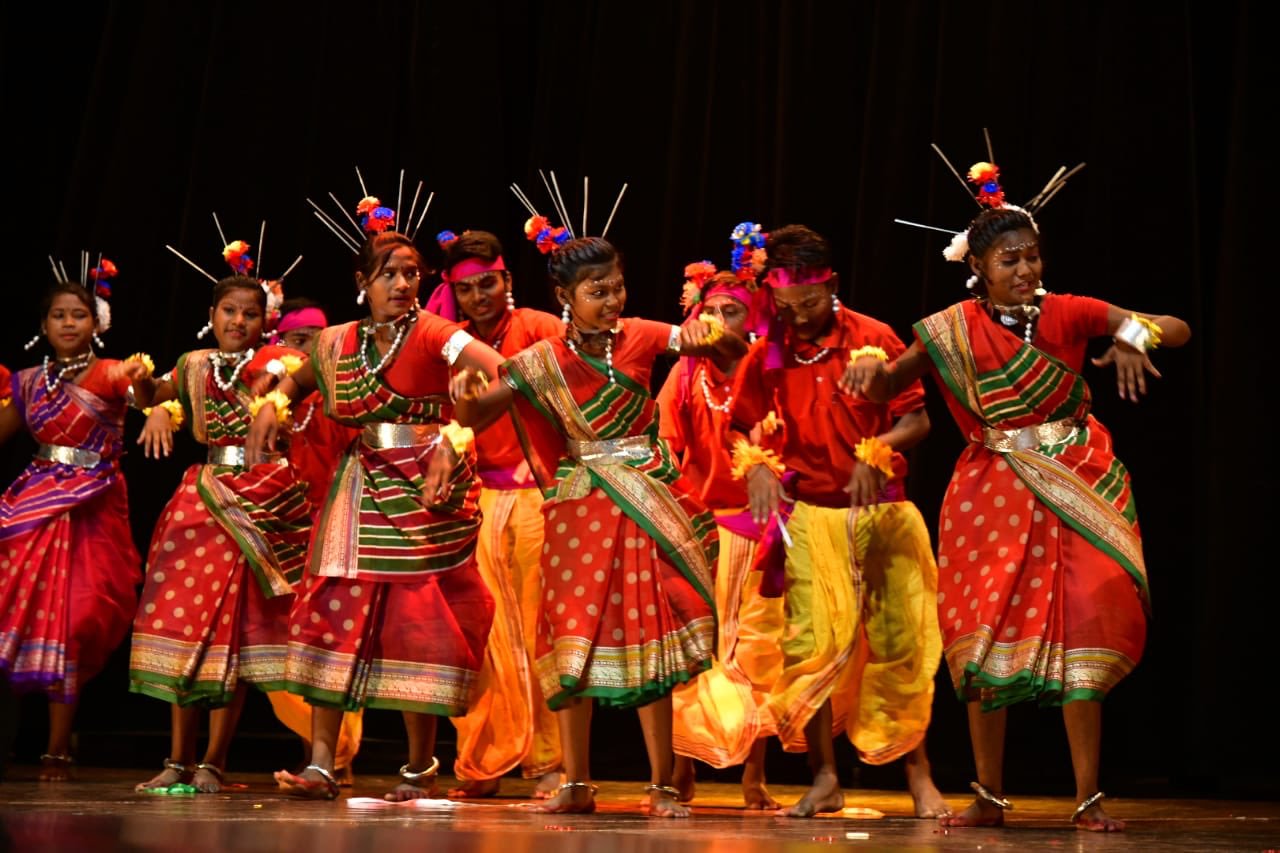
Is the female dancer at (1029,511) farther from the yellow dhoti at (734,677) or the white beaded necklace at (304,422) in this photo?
the white beaded necklace at (304,422)

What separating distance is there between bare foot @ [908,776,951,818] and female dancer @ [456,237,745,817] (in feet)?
2.29

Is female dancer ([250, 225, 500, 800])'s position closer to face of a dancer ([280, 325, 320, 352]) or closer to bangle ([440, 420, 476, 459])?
bangle ([440, 420, 476, 459])

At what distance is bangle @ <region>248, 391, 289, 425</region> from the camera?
15.6 ft

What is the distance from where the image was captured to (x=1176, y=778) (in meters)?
5.55

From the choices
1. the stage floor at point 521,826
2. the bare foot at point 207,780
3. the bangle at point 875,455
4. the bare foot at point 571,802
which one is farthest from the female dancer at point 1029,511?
the bare foot at point 207,780

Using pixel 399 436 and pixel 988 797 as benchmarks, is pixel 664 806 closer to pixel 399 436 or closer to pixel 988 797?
pixel 988 797

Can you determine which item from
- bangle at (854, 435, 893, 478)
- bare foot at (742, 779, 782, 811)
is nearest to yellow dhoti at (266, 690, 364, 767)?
bare foot at (742, 779, 782, 811)

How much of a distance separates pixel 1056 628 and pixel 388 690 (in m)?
1.76

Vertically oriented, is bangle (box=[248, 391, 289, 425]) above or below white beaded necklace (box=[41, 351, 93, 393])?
below

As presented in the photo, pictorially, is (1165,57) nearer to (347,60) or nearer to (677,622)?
(677,622)

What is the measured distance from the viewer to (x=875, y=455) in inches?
175

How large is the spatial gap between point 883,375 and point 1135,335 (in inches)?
24.5

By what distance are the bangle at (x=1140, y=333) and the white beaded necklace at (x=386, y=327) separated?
1.89m

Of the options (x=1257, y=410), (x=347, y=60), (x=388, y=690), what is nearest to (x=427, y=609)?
(x=388, y=690)
